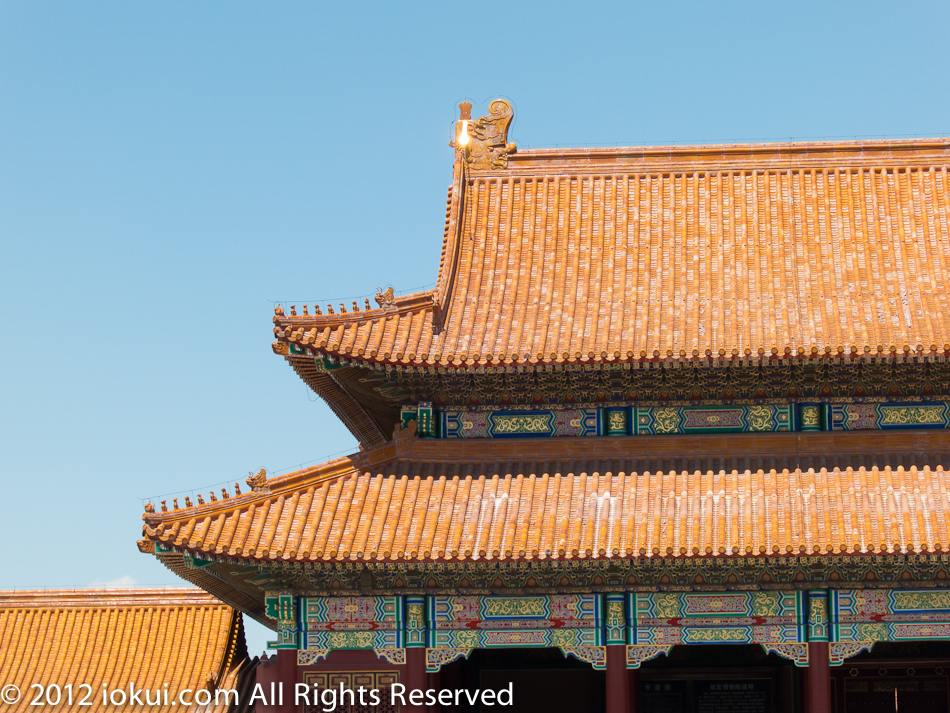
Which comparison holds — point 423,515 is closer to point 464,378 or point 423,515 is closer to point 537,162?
point 464,378

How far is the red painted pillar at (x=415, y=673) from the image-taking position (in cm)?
2442

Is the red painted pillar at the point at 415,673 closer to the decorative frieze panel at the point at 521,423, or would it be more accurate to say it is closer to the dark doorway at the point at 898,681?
the decorative frieze panel at the point at 521,423

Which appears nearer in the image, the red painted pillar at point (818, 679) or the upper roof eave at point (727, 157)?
the red painted pillar at point (818, 679)

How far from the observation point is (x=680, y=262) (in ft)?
92.5

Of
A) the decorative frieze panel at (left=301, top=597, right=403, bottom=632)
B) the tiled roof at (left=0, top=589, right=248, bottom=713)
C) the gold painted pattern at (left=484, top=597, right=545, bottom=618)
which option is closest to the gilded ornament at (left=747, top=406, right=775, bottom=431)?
the gold painted pattern at (left=484, top=597, right=545, bottom=618)

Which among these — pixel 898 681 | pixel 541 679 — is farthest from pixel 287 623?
pixel 898 681

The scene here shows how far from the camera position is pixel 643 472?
25234 millimetres

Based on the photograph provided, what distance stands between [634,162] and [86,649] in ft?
51.4

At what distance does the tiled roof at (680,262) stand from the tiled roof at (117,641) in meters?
9.26

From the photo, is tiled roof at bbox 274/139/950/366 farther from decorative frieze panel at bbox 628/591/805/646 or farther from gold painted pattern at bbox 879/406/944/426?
decorative frieze panel at bbox 628/591/805/646

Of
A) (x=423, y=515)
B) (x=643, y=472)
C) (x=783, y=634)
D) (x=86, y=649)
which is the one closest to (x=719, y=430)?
(x=643, y=472)

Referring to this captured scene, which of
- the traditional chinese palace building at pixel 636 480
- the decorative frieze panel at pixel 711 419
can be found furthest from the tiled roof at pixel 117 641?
the decorative frieze panel at pixel 711 419

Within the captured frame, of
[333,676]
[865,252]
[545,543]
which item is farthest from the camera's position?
[865,252]

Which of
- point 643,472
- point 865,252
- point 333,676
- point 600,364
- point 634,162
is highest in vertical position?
point 634,162
